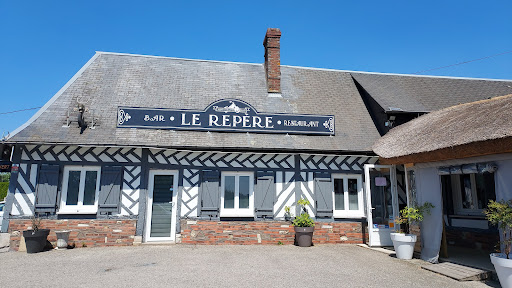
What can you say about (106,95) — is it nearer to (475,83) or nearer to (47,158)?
(47,158)

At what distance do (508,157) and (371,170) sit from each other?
152 inches

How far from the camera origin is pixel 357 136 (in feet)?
31.9

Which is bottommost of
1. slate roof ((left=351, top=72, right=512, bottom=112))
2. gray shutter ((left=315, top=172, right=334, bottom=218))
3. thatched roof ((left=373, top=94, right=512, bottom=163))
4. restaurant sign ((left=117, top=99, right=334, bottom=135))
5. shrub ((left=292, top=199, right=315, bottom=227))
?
shrub ((left=292, top=199, right=315, bottom=227))

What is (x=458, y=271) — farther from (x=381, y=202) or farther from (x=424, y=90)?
(x=424, y=90)

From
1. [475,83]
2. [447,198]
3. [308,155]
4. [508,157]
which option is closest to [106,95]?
[308,155]

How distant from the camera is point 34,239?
7332 millimetres

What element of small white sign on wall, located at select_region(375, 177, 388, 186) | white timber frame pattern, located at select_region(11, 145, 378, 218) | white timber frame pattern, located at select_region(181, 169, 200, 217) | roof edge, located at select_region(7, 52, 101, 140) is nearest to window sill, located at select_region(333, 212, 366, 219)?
white timber frame pattern, located at select_region(11, 145, 378, 218)

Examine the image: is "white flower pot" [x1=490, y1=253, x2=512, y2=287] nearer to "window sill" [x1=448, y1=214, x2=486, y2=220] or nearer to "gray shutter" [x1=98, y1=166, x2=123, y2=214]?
"window sill" [x1=448, y1=214, x2=486, y2=220]

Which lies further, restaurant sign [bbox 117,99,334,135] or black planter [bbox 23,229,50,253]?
restaurant sign [bbox 117,99,334,135]

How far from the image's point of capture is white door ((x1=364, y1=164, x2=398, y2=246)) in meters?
8.45

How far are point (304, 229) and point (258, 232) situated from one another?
1284mm

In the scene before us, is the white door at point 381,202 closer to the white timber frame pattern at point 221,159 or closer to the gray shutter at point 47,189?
the white timber frame pattern at point 221,159

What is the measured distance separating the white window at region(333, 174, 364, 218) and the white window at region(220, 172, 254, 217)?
2.55 metres

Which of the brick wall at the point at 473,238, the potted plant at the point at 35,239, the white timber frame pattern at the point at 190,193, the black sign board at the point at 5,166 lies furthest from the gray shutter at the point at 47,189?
the brick wall at the point at 473,238
